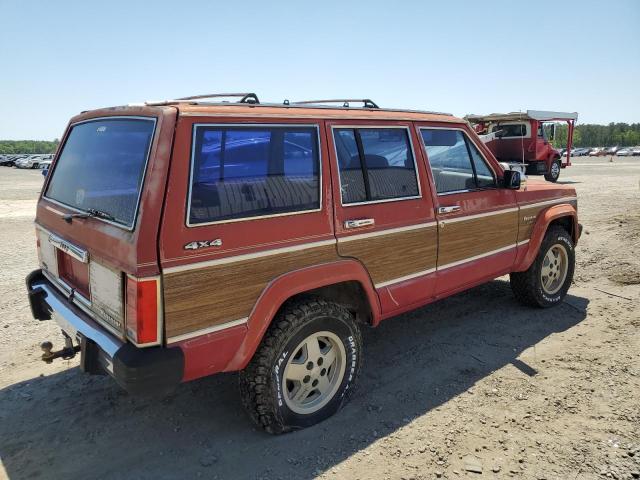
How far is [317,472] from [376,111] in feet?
7.79

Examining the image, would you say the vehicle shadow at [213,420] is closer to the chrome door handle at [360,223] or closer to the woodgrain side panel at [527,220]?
the woodgrain side panel at [527,220]

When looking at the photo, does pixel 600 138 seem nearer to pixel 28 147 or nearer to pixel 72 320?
pixel 72 320

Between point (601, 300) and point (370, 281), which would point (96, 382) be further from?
point (601, 300)

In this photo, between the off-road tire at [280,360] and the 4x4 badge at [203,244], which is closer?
the 4x4 badge at [203,244]

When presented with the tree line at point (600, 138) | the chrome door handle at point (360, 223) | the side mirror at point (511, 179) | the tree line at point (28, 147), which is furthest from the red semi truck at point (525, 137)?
the tree line at point (28, 147)

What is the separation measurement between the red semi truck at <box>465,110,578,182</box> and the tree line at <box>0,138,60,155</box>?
98.5 metres

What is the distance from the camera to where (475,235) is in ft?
12.6

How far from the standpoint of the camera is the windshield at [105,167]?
2408 mm

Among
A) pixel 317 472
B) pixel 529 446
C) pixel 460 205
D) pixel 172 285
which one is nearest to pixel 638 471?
pixel 529 446

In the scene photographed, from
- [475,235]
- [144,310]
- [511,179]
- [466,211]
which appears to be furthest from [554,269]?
[144,310]

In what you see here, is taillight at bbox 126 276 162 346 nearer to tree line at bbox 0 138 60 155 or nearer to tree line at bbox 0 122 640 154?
tree line at bbox 0 138 60 155

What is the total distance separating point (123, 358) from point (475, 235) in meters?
2.83

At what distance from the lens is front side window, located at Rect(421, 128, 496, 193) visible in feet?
11.9

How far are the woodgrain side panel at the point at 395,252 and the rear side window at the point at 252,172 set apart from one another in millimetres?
438
